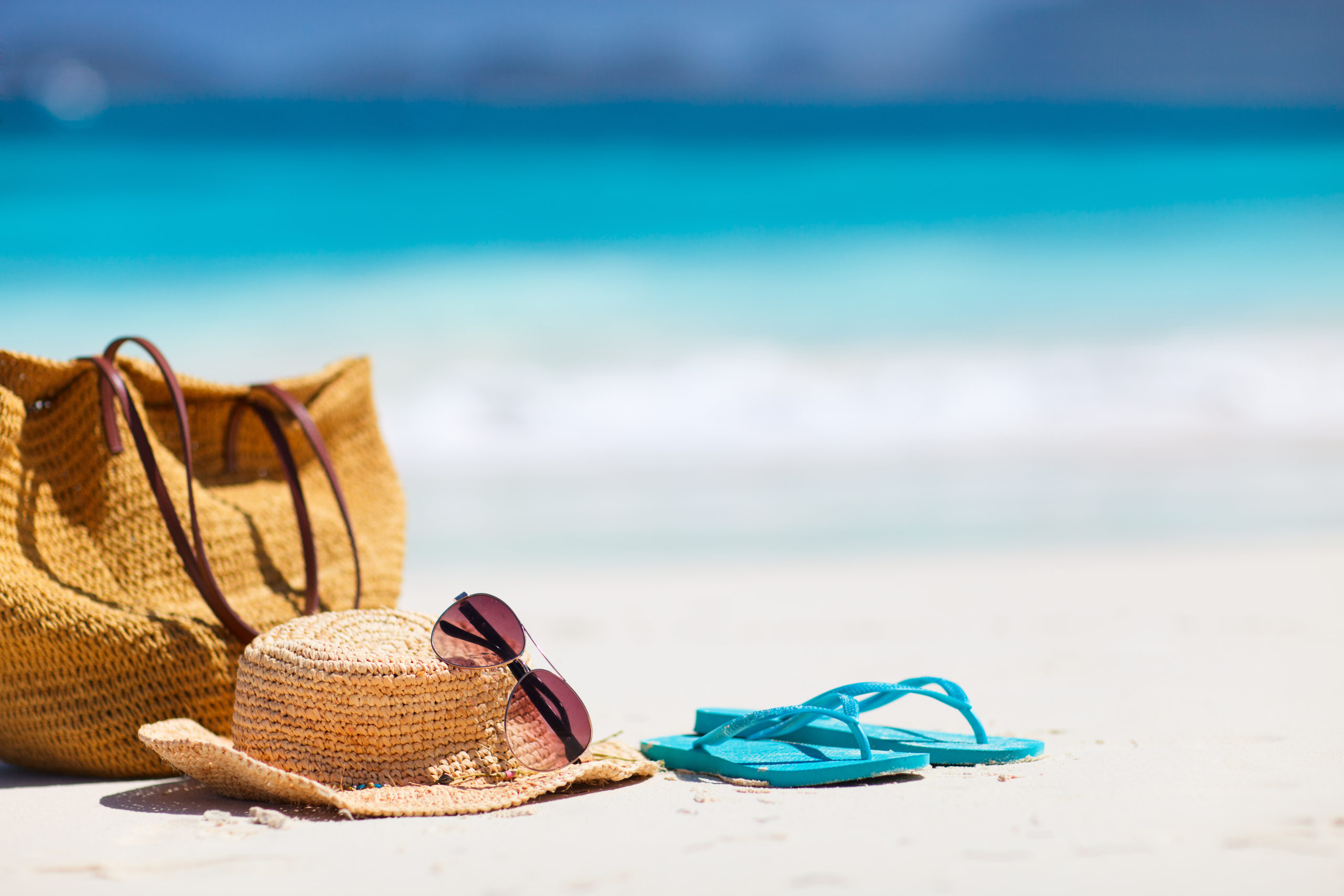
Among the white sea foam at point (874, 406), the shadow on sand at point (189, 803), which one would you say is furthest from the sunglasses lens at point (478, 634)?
the white sea foam at point (874, 406)

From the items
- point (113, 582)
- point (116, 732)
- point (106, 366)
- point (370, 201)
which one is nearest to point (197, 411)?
point (106, 366)

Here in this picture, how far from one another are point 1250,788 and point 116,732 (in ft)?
6.57

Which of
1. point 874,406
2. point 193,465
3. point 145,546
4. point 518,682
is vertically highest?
point 874,406

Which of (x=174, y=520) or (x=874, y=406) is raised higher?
(x=874, y=406)

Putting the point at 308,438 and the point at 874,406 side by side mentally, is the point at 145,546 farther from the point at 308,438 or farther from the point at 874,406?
the point at 874,406

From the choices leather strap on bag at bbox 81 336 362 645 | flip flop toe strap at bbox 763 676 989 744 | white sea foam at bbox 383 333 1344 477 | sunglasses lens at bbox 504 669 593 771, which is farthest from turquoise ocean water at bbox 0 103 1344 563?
sunglasses lens at bbox 504 669 593 771

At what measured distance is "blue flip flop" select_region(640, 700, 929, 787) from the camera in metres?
1.81

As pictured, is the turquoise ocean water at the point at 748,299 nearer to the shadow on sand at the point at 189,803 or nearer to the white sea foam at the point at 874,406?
the white sea foam at the point at 874,406

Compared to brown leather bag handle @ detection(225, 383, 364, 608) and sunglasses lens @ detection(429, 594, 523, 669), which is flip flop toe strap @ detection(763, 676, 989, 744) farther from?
brown leather bag handle @ detection(225, 383, 364, 608)

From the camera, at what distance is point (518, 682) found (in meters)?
1.87

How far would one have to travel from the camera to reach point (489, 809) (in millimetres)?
1724

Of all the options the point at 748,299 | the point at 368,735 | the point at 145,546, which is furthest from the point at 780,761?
the point at 748,299

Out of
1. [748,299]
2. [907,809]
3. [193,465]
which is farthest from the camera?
[748,299]

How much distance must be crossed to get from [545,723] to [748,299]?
32.8ft
